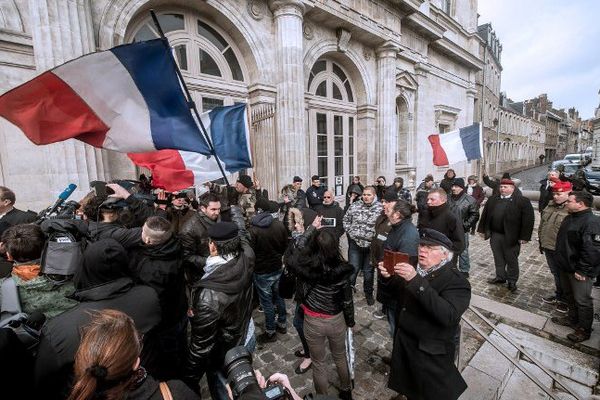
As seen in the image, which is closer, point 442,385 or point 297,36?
point 442,385

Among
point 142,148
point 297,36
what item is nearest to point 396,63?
point 297,36

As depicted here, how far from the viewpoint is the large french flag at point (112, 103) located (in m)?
2.57

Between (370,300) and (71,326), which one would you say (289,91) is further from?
(71,326)

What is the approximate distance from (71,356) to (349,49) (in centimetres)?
1092

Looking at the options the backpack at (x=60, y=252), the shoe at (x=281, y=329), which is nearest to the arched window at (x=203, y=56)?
the backpack at (x=60, y=252)

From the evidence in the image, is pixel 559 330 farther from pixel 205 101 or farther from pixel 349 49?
pixel 349 49

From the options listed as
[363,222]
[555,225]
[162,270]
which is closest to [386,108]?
[555,225]

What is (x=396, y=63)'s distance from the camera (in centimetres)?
1147

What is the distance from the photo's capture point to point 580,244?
348 centimetres

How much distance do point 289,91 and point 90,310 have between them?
283 inches

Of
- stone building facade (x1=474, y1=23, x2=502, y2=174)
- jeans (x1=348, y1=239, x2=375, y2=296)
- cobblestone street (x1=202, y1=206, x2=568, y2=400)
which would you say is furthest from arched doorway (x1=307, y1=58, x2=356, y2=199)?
stone building facade (x1=474, y1=23, x2=502, y2=174)

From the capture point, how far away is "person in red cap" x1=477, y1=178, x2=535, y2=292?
4742 millimetres

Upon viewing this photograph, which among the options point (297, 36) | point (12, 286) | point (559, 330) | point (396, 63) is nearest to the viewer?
point (12, 286)

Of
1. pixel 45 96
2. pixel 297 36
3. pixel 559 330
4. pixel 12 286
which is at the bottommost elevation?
pixel 559 330
